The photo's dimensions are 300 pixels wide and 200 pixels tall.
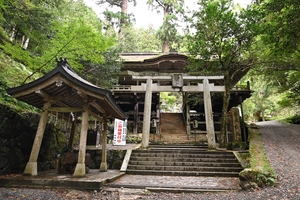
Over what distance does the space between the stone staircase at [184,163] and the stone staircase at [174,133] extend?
3.89 metres

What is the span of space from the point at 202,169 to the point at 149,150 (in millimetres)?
2736

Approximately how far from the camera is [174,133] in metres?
14.9

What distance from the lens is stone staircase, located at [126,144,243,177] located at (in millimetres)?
7064

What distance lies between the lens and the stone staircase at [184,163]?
7064mm

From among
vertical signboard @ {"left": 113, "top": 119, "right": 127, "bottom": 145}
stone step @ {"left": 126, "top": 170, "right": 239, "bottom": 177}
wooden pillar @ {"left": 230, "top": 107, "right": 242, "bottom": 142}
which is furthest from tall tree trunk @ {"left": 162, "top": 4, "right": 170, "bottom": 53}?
stone step @ {"left": 126, "top": 170, "right": 239, "bottom": 177}

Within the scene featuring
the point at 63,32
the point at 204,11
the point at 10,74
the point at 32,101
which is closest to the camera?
the point at 32,101

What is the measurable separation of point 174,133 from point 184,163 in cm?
707

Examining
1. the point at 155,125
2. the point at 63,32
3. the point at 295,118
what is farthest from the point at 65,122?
the point at 295,118

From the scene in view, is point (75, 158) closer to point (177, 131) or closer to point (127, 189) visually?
point (127, 189)

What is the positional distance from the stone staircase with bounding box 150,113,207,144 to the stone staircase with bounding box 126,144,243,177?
3.89m

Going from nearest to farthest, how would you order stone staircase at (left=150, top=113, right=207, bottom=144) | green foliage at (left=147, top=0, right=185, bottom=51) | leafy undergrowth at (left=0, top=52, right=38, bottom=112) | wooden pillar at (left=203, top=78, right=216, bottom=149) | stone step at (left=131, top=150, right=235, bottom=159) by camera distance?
leafy undergrowth at (left=0, top=52, right=38, bottom=112)
stone step at (left=131, top=150, right=235, bottom=159)
wooden pillar at (left=203, top=78, right=216, bottom=149)
stone staircase at (left=150, top=113, right=207, bottom=144)
green foliage at (left=147, top=0, right=185, bottom=51)

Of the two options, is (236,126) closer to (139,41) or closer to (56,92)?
(56,92)

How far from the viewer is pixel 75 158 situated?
6.03 meters

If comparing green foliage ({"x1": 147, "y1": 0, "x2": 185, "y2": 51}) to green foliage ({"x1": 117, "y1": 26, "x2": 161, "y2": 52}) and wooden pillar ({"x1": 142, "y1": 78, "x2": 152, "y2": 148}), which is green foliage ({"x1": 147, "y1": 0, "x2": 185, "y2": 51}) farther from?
wooden pillar ({"x1": 142, "y1": 78, "x2": 152, "y2": 148})
